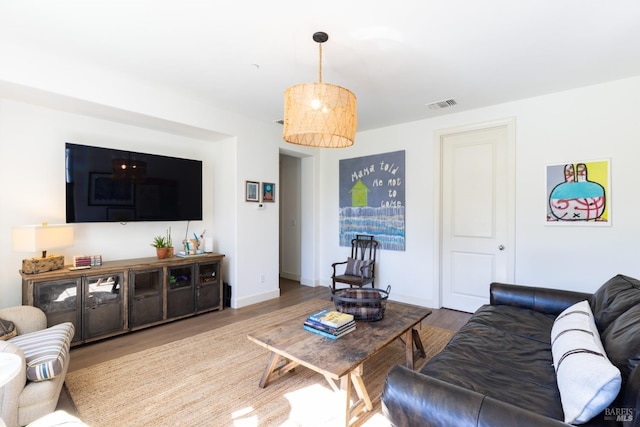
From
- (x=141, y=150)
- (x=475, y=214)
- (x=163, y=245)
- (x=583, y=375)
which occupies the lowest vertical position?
(x=583, y=375)

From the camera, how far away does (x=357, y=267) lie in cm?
427

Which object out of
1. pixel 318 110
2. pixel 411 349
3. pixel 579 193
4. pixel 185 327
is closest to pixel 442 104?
pixel 579 193

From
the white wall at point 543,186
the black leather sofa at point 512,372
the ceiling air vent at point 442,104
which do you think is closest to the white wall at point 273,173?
the white wall at point 543,186

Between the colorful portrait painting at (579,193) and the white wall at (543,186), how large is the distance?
63mm

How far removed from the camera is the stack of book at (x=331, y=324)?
6.70 ft

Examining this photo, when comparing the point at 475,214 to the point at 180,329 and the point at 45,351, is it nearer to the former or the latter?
the point at 180,329

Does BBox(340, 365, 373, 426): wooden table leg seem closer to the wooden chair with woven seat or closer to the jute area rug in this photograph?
the jute area rug

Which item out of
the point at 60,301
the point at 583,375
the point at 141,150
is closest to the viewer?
the point at 583,375

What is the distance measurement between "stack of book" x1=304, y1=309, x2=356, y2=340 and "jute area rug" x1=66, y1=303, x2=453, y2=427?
0.43 m

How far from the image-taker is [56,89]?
8.51 ft

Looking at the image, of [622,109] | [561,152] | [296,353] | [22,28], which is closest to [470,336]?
[296,353]

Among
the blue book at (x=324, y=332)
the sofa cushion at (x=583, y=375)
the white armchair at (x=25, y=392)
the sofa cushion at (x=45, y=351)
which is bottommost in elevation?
the white armchair at (x=25, y=392)

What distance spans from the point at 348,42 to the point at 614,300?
2.42 metres

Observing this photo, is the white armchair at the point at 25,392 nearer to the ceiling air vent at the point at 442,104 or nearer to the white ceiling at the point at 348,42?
the white ceiling at the point at 348,42
